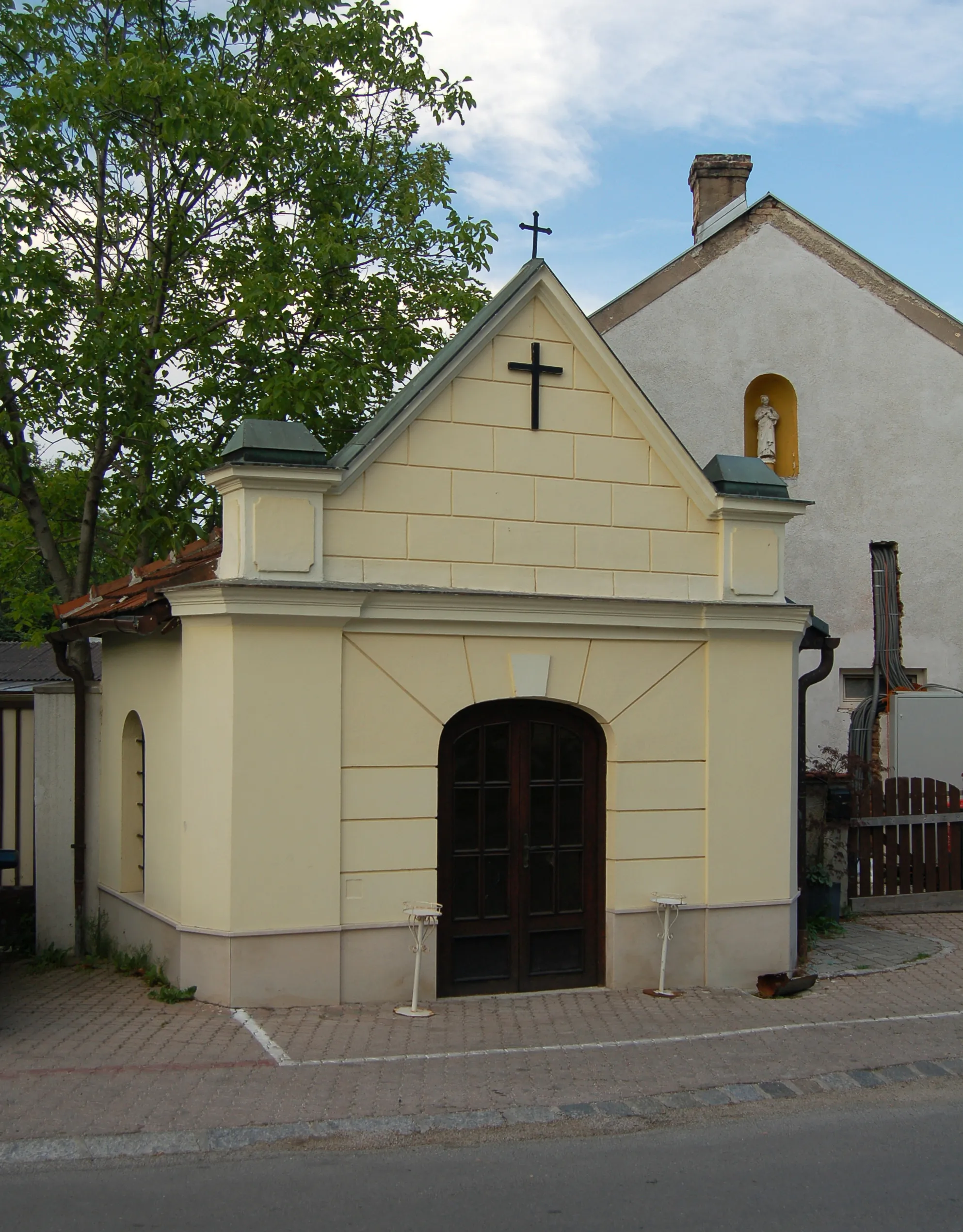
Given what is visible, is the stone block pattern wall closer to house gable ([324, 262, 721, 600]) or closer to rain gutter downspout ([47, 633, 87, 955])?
house gable ([324, 262, 721, 600])

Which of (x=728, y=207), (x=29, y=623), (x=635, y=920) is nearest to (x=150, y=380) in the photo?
(x=29, y=623)

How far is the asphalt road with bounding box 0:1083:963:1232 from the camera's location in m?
5.30

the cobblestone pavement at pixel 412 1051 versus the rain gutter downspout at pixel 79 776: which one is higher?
the rain gutter downspout at pixel 79 776

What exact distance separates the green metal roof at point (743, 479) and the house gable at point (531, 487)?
0.50 ft

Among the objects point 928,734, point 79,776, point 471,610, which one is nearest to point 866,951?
point 471,610

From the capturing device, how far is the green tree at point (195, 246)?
12.4 m

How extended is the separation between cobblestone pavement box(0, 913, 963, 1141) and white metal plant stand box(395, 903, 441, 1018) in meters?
0.14

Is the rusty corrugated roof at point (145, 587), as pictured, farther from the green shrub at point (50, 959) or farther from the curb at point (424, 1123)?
the curb at point (424, 1123)

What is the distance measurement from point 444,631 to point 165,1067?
349cm

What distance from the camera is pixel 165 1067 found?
7328 millimetres

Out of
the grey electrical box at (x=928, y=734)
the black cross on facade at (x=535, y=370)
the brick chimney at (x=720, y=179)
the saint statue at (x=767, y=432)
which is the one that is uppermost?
the brick chimney at (x=720, y=179)

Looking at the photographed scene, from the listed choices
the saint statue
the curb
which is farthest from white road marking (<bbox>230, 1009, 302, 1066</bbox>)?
the saint statue

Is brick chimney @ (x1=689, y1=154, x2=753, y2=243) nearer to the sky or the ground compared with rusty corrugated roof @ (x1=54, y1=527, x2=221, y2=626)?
nearer to the sky

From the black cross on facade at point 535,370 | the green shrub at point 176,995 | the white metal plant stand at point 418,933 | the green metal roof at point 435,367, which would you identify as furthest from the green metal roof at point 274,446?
the green shrub at point 176,995
